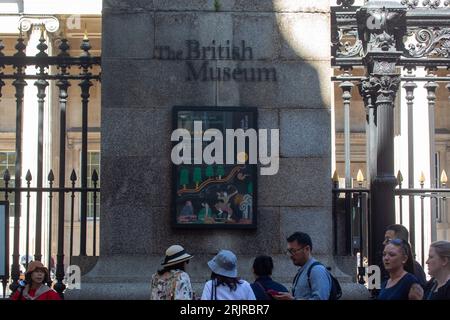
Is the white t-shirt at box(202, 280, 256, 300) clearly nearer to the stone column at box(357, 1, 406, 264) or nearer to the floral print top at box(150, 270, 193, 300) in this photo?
the floral print top at box(150, 270, 193, 300)

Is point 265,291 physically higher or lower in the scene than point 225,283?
lower

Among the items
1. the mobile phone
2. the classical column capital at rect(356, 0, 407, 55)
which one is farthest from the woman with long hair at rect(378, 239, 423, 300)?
the classical column capital at rect(356, 0, 407, 55)

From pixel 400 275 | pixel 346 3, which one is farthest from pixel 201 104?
pixel 400 275

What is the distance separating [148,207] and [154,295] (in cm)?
274

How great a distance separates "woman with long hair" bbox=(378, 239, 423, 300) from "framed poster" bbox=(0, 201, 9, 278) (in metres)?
5.53

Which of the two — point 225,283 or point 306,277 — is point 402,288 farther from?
point 225,283

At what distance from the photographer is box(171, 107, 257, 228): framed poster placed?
11148 millimetres

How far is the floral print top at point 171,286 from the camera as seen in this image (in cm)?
843

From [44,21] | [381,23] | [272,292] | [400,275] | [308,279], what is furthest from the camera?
[44,21]

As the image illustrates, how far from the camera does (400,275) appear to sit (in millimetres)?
8062

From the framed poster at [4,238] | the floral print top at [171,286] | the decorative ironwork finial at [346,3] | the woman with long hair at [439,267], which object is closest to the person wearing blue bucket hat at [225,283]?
the floral print top at [171,286]

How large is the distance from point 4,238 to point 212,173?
292 cm

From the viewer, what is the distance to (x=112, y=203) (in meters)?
11.1
